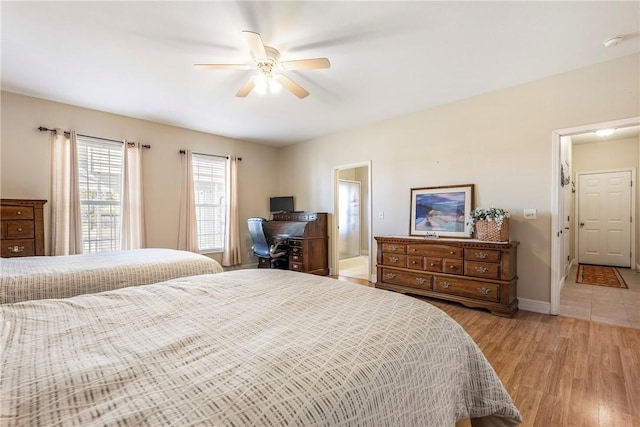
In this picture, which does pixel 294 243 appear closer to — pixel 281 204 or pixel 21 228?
pixel 281 204

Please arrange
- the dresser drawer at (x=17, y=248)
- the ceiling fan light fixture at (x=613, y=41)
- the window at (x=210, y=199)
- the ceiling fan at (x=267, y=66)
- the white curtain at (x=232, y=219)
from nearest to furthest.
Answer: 1. the ceiling fan at (x=267, y=66)
2. the ceiling fan light fixture at (x=613, y=41)
3. the dresser drawer at (x=17, y=248)
4. the window at (x=210, y=199)
5. the white curtain at (x=232, y=219)

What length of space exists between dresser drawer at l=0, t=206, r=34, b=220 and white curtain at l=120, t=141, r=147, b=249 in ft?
3.48

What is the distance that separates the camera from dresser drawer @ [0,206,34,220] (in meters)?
2.93

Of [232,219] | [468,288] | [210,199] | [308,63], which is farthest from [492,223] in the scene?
[210,199]

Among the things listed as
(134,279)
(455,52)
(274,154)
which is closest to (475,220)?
(455,52)

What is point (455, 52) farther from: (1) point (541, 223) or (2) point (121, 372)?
(2) point (121, 372)

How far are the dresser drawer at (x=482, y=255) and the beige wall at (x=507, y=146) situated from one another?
1.52ft

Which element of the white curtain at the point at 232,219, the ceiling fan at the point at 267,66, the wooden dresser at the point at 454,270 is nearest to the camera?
the ceiling fan at the point at 267,66

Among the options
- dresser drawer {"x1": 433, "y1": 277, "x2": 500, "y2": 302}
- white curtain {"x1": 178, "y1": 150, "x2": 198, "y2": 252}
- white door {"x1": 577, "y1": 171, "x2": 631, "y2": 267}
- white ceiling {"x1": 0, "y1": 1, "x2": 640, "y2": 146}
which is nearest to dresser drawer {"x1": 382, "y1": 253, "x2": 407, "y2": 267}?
dresser drawer {"x1": 433, "y1": 277, "x2": 500, "y2": 302}

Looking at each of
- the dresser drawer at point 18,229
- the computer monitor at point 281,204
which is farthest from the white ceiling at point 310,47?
the computer monitor at point 281,204

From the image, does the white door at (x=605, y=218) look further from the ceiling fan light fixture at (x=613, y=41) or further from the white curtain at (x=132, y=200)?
the white curtain at (x=132, y=200)

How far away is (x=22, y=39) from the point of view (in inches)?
92.4

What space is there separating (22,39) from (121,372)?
3142 mm

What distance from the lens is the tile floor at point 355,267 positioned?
5.12 meters
